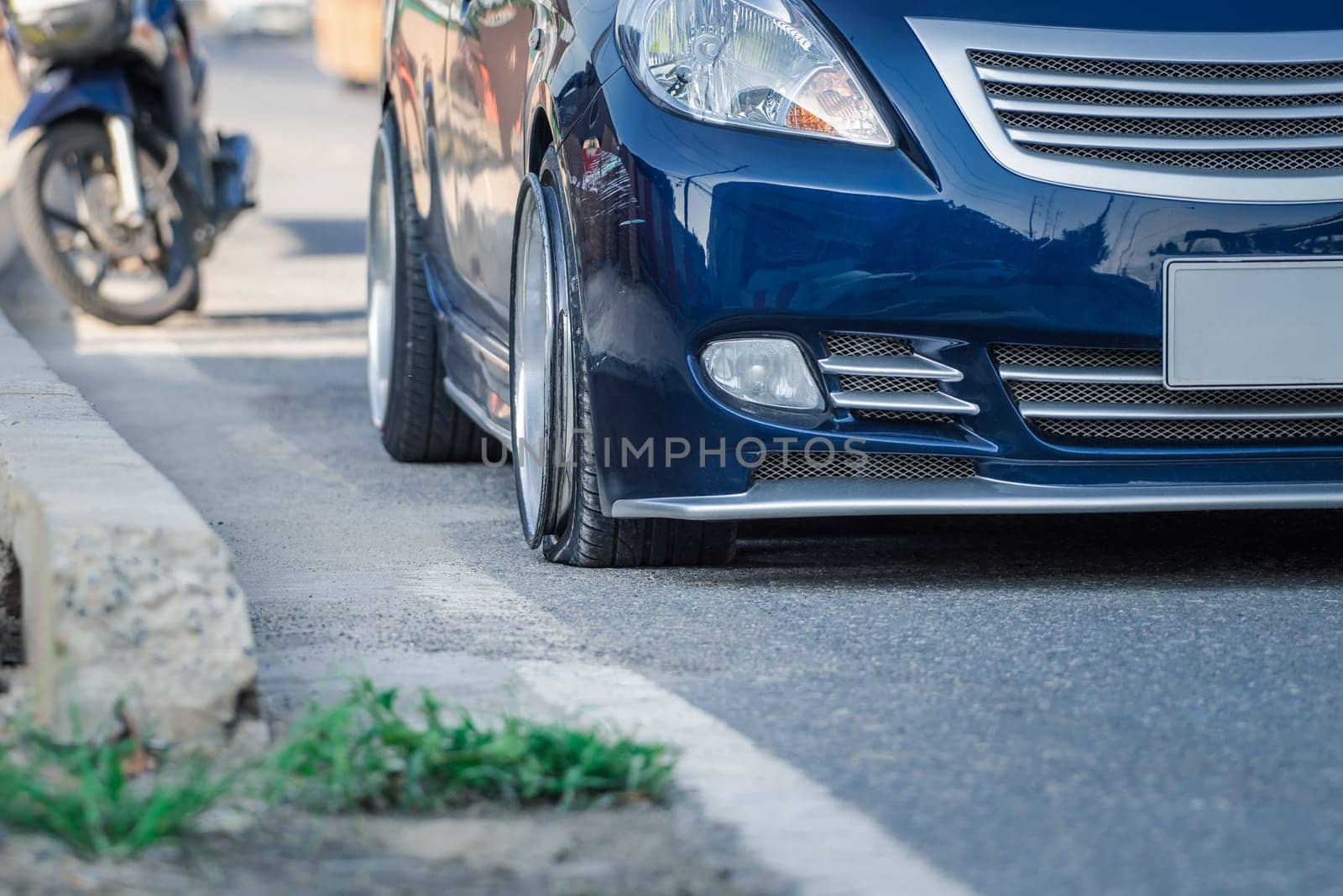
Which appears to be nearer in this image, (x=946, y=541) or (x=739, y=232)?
(x=739, y=232)

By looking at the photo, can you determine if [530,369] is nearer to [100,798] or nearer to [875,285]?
[875,285]

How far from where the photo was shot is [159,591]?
2828 mm

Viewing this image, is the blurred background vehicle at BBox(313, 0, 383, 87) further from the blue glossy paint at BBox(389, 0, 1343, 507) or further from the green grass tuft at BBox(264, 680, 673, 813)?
the green grass tuft at BBox(264, 680, 673, 813)

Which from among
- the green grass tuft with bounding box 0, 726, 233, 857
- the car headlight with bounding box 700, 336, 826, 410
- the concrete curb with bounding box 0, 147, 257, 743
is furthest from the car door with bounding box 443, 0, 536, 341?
the green grass tuft with bounding box 0, 726, 233, 857

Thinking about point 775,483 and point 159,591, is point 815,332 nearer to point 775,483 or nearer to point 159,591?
point 775,483

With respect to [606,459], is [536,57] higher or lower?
higher

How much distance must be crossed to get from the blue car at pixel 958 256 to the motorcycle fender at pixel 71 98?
15.0 feet

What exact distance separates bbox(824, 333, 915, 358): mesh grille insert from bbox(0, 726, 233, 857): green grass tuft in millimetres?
1387

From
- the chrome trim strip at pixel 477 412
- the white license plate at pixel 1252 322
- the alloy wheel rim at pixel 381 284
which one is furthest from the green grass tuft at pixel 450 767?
the alloy wheel rim at pixel 381 284

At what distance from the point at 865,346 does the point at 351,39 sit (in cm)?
2406

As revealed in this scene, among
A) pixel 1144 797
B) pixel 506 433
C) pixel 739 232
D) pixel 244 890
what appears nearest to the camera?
pixel 244 890

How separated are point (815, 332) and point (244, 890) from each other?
5.28ft

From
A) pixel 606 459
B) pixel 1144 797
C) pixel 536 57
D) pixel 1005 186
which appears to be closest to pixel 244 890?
pixel 1144 797

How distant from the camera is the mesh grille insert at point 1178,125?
3.66 meters
